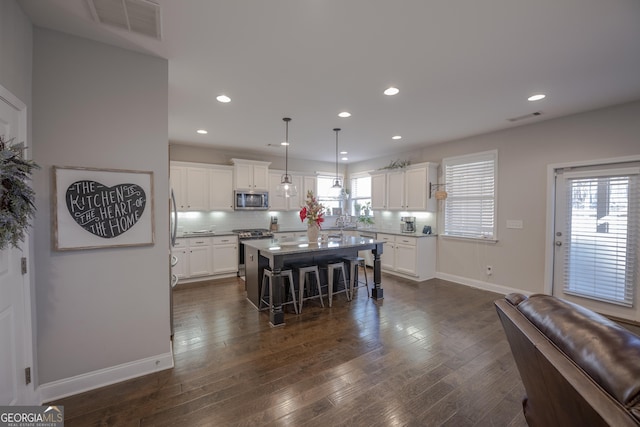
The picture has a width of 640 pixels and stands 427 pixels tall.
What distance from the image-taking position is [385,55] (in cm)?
236

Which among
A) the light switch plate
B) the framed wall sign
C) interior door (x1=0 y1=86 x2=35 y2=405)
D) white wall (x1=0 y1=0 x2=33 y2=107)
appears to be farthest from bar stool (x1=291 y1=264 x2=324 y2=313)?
the light switch plate

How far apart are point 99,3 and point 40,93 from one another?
82 centimetres

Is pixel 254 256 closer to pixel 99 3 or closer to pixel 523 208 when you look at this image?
pixel 99 3

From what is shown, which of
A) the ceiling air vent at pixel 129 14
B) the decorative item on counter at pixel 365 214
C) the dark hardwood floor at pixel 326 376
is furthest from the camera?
the decorative item on counter at pixel 365 214

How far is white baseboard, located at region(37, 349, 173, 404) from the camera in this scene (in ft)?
6.62

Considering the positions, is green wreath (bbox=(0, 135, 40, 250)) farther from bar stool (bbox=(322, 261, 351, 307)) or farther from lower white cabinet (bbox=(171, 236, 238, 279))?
lower white cabinet (bbox=(171, 236, 238, 279))

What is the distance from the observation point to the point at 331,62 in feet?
8.15

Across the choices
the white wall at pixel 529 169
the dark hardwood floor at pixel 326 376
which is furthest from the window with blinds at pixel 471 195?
the dark hardwood floor at pixel 326 376

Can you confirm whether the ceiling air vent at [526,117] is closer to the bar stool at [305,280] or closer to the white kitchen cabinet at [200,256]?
the bar stool at [305,280]

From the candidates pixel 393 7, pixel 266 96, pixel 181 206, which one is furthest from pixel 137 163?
pixel 181 206

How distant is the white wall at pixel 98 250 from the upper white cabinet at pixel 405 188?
15.4 feet

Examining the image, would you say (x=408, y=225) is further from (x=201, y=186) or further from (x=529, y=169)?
(x=201, y=186)

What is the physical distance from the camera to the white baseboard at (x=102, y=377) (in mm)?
2018

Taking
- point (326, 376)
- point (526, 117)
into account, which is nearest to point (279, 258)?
point (326, 376)
